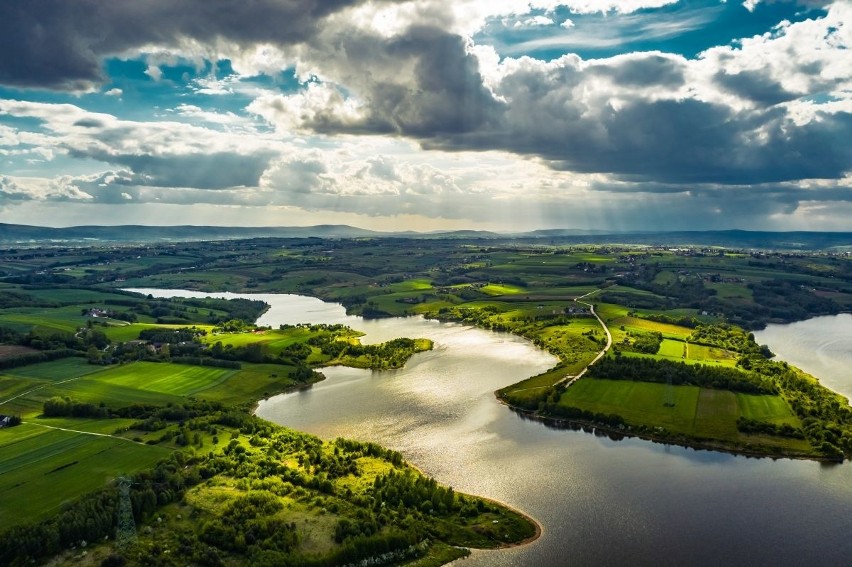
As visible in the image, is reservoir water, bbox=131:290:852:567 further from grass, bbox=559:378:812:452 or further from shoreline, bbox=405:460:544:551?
grass, bbox=559:378:812:452

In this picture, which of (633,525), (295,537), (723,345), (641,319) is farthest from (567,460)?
(641,319)

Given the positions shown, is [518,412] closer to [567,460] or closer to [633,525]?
[567,460]

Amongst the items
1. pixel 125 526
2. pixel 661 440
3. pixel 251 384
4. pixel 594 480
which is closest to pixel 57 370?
pixel 251 384

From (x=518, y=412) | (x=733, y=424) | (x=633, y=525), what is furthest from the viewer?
(x=518, y=412)

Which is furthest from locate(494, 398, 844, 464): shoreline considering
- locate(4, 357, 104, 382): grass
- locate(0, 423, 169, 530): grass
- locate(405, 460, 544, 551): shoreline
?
locate(4, 357, 104, 382): grass

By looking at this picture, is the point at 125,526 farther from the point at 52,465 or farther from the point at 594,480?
the point at 594,480

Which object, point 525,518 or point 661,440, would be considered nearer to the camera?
point 525,518
